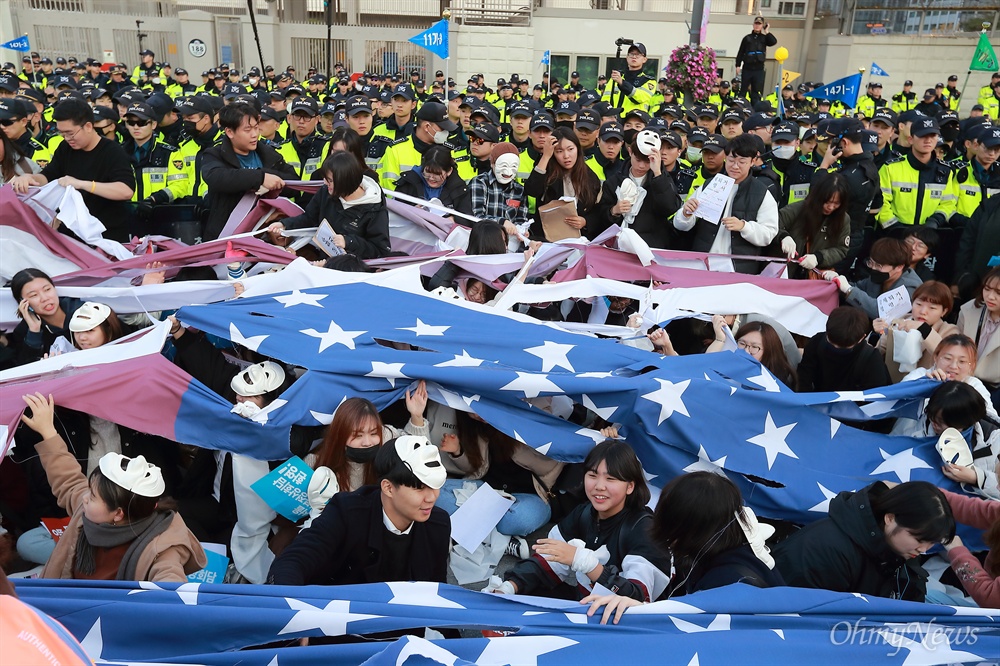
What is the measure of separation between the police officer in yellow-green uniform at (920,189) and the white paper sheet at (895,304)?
285 centimetres

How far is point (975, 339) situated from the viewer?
17.6 feet

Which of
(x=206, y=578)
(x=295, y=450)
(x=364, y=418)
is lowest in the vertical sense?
(x=206, y=578)

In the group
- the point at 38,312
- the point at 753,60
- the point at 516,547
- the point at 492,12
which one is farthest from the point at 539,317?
the point at 492,12

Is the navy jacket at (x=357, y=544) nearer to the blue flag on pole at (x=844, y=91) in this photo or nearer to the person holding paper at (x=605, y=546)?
the person holding paper at (x=605, y=546)

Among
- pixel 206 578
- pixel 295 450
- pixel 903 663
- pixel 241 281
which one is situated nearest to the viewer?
pixel 903 663

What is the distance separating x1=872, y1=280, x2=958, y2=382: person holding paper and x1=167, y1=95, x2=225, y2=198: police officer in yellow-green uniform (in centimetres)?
538

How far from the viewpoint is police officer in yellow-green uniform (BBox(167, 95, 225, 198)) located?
7.46 metres

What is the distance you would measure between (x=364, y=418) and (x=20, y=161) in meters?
4.38

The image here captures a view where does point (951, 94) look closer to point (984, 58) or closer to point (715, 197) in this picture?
point (984, 58)

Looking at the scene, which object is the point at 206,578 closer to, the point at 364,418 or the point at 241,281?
the point at 364,418

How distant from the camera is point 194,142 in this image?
8.09 metres

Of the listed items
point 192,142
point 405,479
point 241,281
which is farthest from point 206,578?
point 192,142

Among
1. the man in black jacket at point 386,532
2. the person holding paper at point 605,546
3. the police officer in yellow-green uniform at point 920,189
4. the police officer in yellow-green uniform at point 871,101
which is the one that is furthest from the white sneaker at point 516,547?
the police officer in yellow-green uniform at point 871,101

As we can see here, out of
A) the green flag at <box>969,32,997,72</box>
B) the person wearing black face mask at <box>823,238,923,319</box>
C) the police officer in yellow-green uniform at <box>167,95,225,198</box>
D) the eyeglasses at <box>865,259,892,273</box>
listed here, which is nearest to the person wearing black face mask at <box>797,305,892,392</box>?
the person wearing black face mask at <box>823,238,923,319</box>
